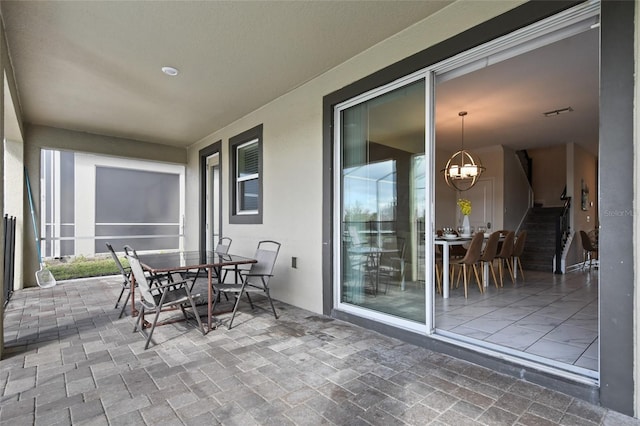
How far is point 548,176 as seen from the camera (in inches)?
371

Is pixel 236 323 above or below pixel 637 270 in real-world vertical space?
below

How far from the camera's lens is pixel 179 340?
9.69 feet

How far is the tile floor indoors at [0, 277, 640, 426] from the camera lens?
177 cm

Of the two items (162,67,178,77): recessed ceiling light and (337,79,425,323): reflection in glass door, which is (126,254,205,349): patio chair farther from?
(162,67,178,77): recessed ceiling light

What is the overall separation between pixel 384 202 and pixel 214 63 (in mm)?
2371

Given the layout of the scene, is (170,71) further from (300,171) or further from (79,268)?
(79,268)

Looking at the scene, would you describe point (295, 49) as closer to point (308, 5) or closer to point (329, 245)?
point (308, 5)

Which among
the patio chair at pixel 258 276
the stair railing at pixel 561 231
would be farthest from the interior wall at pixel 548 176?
the patio chair at pixel 258 276

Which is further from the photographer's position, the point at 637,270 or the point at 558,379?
the point at 558,379

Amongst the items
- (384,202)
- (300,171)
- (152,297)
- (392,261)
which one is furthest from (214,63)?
(392,261)

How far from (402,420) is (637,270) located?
1.53m

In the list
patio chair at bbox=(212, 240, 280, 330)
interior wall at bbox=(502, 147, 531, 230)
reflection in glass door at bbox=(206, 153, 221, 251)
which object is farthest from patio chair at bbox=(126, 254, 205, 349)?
interior wall at bbox=(502, 147, 531, 230)

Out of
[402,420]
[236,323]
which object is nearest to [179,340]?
[236,323]

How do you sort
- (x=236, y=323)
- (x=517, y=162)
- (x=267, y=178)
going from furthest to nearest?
(x=517, y=162)
(x=267, y=178)
(x=236, y=323)
